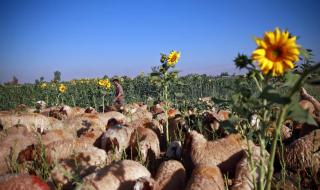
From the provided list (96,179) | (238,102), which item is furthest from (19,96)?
(238,102)

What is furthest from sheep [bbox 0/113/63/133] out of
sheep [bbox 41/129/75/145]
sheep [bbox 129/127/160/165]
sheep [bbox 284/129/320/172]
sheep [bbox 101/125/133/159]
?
sheep [bbox 284/129/320/172]

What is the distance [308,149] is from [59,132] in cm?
509

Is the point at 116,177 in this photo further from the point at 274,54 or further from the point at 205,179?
the point at 274,54

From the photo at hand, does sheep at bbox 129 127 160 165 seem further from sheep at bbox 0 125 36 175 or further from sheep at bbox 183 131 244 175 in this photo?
sheep at bbox 0 125 36 175

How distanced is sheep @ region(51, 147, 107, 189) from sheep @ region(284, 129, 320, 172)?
2.85 m

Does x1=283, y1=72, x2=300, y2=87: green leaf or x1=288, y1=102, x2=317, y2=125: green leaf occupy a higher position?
x1=283, y1=72, x2=300, y2=87: green leaf

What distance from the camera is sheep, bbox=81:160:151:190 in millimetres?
3891

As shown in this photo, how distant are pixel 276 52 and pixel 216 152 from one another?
2.86 meters

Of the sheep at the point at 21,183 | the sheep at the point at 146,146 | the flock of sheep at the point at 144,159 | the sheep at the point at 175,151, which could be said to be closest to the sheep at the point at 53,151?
the flock of sheep at the point at 144,159

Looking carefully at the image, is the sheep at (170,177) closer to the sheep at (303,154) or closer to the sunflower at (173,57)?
the sheep at (303,154)

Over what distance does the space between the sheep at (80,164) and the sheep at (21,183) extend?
1.58 feet

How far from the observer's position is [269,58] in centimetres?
228

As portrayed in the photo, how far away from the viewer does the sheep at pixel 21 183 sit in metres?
3.80

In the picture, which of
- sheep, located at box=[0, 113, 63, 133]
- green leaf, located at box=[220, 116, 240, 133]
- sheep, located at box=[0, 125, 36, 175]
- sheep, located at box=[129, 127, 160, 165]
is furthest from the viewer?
sheep, located at box=[0, 113, 63, 133]
